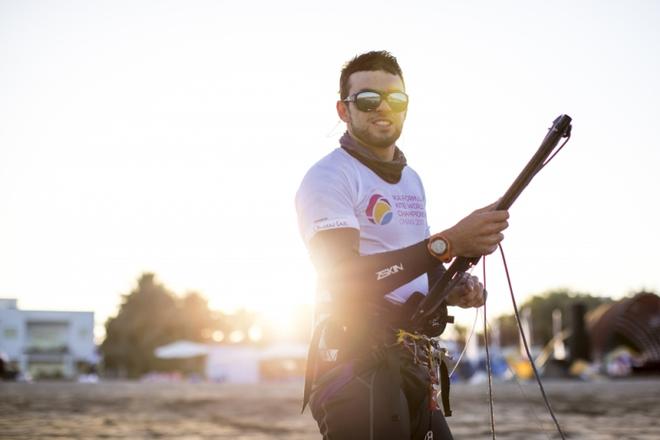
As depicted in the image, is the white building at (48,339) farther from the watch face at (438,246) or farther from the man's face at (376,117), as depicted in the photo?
the watch face at (438,246)

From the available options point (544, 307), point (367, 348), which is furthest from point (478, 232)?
point (544, 307)

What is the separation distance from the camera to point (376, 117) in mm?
2814

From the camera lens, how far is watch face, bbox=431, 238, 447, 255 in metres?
2.42

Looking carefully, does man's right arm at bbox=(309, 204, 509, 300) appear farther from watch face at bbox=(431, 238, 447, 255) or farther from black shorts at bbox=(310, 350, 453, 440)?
black shorts at bbox=(310, 350, 453, 440)

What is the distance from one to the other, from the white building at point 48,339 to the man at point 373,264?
A: 8974cm

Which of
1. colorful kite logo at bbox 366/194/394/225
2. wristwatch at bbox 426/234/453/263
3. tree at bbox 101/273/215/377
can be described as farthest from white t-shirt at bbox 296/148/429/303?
tree at bbox 101/273/215/377

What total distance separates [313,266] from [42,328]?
9649 centimetres

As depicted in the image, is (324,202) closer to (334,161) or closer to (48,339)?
(334,161)

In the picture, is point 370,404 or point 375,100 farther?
point 375,100

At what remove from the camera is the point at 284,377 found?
2087 inches

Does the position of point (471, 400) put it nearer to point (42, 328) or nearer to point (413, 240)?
point (413, 240)

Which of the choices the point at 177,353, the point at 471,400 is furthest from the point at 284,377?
the point at 471,400

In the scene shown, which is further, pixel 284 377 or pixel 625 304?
pixel 284 377

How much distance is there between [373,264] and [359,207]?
283 mm
